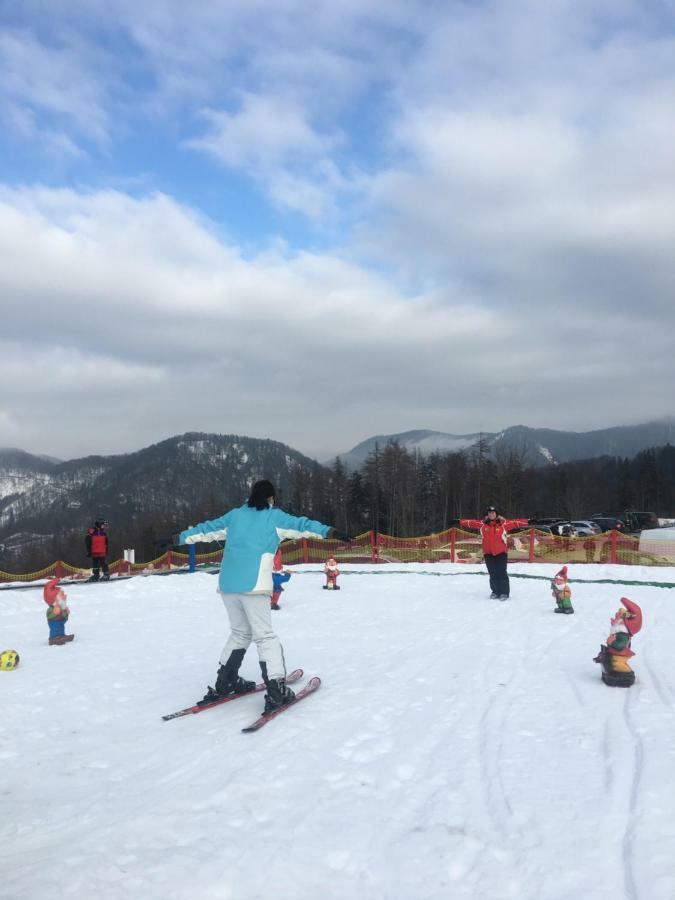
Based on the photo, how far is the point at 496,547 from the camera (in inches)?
484

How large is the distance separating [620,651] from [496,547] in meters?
6.45

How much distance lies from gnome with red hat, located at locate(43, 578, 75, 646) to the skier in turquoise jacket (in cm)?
413

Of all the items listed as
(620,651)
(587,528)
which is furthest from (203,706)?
(587,528)

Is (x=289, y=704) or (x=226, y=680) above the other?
(x=226, y=680)

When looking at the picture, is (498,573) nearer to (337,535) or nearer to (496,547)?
(496,547)

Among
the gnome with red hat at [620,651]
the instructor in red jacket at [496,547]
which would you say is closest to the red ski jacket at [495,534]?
the instructor in red jacket at [496,547]

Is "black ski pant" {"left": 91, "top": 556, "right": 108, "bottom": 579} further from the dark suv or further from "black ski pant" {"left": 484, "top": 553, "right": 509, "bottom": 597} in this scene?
the dark suv

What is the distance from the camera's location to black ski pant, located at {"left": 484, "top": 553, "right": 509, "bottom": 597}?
40.8 ft

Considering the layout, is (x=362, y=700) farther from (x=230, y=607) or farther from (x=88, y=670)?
(x=88, y=670)

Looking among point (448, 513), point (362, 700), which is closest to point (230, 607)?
point (362, 700)

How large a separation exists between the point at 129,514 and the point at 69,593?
176 m

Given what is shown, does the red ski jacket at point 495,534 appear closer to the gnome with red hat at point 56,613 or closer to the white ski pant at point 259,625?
the gnome with red hat at point 56,613

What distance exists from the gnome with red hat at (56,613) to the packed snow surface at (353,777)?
0.52 meters

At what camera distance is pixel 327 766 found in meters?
4.13
